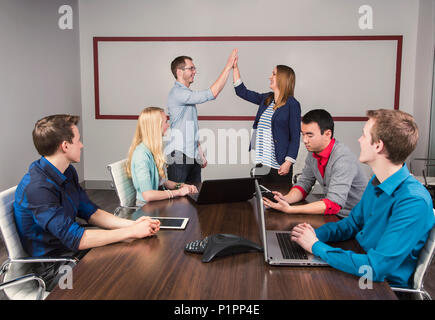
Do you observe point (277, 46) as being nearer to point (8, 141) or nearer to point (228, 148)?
point (228, 148)

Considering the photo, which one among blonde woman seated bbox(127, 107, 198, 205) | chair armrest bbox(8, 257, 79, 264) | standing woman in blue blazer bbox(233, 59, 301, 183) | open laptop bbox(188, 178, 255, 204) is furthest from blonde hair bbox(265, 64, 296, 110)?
chair armrest bbox(8, 257, 79, 264)

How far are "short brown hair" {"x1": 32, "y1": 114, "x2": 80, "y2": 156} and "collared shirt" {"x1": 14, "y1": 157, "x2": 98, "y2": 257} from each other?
57 millimetres

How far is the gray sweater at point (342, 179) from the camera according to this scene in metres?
2.09

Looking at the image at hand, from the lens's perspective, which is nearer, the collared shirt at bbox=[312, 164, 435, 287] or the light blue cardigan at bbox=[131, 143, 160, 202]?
the collared shirt at bbox=[312, 164, 435, 287]

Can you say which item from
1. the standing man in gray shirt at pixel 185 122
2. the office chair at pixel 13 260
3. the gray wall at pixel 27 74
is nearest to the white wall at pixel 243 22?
the gray wall at pixel 27 74

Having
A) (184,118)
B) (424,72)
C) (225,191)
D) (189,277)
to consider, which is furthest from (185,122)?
(424,72)

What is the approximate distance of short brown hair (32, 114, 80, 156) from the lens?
1.69 meters

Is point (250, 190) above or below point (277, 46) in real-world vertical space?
below

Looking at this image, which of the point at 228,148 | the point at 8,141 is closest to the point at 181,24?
the point at 228,148

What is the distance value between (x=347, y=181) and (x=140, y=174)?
3.95 feet

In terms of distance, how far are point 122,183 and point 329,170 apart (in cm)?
135

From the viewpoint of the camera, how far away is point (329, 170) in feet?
7.33

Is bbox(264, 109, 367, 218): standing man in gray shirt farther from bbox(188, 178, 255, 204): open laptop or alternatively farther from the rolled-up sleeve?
the rolled-up sleeve

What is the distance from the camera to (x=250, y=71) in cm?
539
